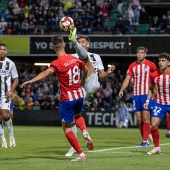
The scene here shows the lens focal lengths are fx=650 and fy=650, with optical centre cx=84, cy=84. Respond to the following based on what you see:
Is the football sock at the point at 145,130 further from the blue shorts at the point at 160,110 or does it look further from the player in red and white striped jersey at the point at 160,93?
the blue shorts at the point at 160,110

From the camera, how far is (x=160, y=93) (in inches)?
537

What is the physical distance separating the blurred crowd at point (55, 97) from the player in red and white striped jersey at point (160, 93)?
2042cm

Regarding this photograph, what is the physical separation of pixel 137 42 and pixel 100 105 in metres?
4.36

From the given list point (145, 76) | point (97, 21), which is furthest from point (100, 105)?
point (145, 76)

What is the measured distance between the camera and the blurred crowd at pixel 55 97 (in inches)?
1383

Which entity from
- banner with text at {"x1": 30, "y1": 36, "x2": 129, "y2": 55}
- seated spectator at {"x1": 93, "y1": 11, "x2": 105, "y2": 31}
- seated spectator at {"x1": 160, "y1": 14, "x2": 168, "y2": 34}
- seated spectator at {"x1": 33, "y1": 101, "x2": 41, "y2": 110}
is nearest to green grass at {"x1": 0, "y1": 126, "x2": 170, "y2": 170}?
seated spectator at {"x1": 33, "y1": 101, "x2": 41, "y2": 110}

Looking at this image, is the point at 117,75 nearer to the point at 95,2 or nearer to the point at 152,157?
the point at 95,2

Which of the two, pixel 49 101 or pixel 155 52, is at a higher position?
pixel 155 52

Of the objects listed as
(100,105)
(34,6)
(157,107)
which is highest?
(34,6)

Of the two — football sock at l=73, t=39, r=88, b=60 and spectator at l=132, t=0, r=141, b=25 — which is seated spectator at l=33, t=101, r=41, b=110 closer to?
spectator at l=132, t=0, r=141, b=25

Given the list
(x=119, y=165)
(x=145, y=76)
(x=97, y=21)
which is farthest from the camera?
(x=97, y=21)

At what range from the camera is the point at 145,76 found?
672 inches

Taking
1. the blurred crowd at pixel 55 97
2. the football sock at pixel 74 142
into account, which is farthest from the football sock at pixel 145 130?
the blurred crowd at pixel 55 97

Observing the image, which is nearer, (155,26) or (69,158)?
(69,158)
